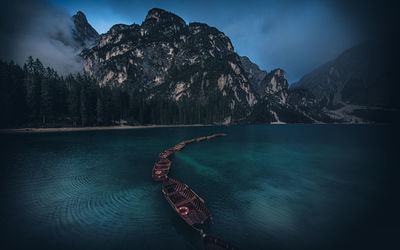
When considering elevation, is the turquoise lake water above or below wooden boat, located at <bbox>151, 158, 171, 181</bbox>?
below

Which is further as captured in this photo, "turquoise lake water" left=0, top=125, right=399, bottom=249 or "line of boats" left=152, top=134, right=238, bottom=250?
"turquoise lake water" left=0, top=125, right=399, bottom=249

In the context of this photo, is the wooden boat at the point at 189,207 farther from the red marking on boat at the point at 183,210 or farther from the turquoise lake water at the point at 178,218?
the turquoise lake water at the point at 178,218

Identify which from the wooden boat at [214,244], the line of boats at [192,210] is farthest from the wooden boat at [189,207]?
the wooden boat at [214,244]

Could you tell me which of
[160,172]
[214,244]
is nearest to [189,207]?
[214,244]

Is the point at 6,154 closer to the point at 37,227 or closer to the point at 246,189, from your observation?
the point at 37,227

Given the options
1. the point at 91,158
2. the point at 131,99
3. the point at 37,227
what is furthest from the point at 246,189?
the point at 131,99

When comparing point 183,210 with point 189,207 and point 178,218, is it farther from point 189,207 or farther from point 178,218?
point 178,218

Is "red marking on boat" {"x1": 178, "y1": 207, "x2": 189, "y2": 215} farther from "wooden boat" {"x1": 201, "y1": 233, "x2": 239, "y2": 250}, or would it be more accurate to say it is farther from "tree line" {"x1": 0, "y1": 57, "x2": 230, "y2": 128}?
"tree line" {"x1": 0, "y1": 57, "x2": 230, "y2": 128}

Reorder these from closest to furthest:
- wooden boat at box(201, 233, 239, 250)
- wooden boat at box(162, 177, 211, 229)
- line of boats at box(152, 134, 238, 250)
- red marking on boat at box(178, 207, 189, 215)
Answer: wooden boat at box(201, 233, 239, 250) < line of boats at box(152, 134, 238, 250) < wooden boat at box(162, 177, 211, 229) < red marking on boat at box(178, 207, 189, 215)

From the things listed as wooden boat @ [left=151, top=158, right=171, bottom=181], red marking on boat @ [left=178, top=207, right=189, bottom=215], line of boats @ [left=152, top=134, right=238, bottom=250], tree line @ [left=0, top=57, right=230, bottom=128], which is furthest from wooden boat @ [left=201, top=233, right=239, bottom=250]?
tree line @ [left=0, top=57, right=230, bottom=128]
